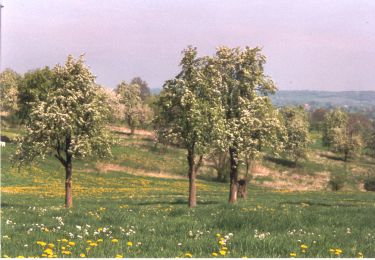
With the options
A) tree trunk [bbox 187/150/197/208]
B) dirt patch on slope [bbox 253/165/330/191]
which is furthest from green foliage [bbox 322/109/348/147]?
tree trunk [bbox 187/150/197/208]

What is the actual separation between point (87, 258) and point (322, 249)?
533 centimetres

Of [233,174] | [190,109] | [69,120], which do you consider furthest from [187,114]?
[233,174]

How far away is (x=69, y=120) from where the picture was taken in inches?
1005

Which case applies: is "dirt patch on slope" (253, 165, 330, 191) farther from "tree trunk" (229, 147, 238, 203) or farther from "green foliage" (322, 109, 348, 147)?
"tree trunk" (229, 147, 238, 203)

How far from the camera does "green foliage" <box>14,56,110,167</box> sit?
2558 centimetres

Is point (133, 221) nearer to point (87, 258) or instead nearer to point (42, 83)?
point (87, 258)

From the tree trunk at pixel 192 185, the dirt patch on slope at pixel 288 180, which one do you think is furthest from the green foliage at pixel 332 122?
the tree trunk at pixel 192 185

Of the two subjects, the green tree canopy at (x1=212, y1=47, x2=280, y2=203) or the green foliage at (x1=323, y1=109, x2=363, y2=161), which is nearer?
the green tree canopy at (x1=212, y1=47, x2=280, y2=203)

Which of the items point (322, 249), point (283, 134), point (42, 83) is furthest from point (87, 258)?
point (42, 83)

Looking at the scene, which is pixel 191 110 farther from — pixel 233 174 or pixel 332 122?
pixel 332 122

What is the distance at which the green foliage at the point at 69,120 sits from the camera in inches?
1007

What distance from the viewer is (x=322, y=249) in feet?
32.8

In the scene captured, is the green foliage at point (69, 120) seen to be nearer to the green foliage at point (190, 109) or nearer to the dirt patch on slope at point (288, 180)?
the green foliage at point (190, 109)

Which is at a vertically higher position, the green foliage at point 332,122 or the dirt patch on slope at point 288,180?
the green foliage at point 332,122
